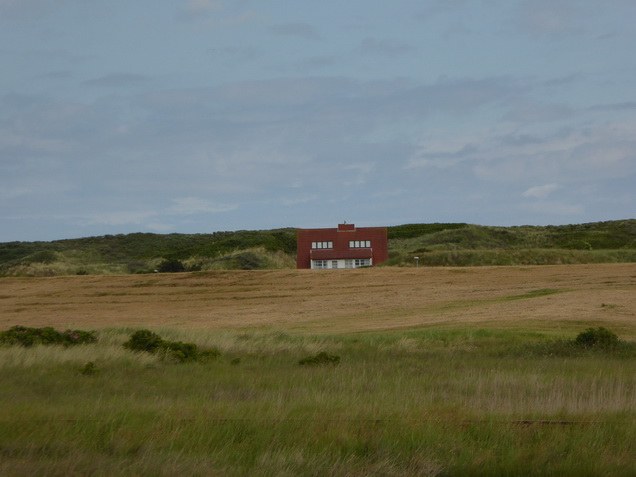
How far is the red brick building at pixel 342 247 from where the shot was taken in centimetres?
7362

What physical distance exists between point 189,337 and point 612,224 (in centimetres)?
10777

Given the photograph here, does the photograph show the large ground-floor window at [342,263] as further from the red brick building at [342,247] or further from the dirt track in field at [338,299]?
the dirt track in field at [338,299]

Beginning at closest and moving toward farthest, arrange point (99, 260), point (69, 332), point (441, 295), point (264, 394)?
point (264, 394)
point (69, 332)
point (441, 295)
point (99, 260)

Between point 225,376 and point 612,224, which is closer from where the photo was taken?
point 225,376

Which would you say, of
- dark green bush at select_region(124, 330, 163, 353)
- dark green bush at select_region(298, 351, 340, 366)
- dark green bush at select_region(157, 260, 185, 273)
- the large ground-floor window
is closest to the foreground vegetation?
dark green bush at select_region(298, 351, 340, 366)

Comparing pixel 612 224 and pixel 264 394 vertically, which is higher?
pixel 612 224

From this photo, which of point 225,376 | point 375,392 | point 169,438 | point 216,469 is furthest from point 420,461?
point 225,376

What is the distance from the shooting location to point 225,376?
14016 mm

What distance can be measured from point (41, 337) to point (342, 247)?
55.7m

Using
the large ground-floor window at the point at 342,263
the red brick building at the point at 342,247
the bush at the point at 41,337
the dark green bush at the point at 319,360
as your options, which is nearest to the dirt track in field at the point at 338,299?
the dark green bush at the point at 319,360

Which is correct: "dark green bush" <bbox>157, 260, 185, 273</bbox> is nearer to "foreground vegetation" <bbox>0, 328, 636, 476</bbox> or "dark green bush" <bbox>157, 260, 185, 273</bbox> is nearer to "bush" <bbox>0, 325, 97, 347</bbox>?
"bush" <bbox>0, 325, 97, 347</bbox>

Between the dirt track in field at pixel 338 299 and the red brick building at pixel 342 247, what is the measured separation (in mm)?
17517

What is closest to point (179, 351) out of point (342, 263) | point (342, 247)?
point (342, 263)

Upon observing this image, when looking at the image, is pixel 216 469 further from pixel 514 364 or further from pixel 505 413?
pixel 514 364
